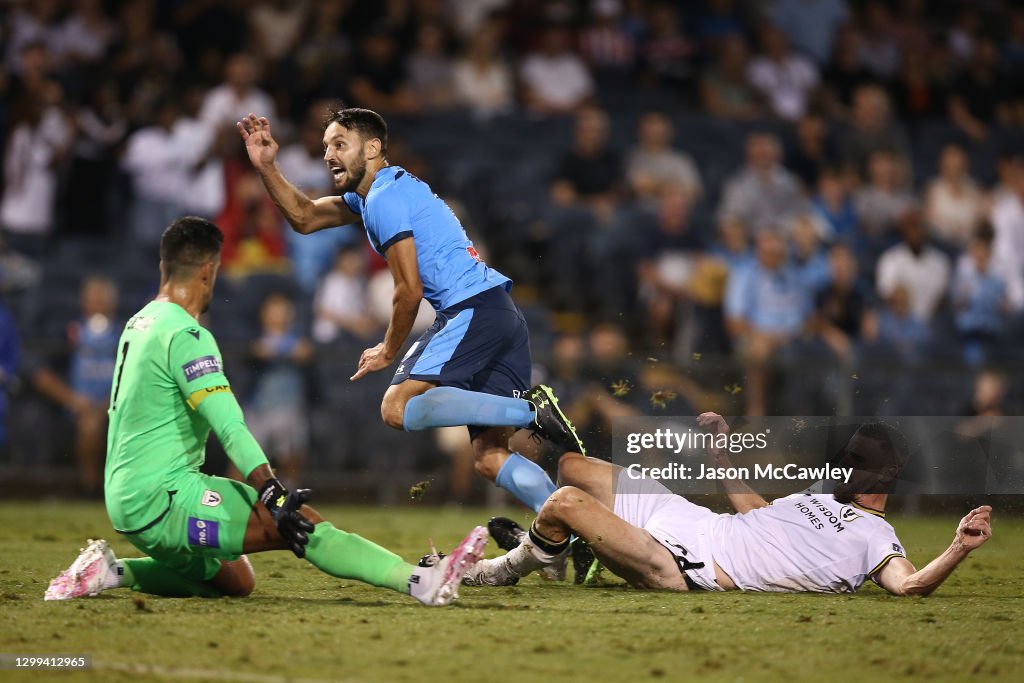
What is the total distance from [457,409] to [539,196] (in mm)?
7348

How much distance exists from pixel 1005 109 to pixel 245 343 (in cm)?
1036

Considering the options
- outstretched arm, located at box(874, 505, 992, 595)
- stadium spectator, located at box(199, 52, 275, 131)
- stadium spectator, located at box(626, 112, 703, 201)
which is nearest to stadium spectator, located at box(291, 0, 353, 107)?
stadium spectator, located at box(199, 52, 275, 131)

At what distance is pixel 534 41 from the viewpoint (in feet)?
52.2

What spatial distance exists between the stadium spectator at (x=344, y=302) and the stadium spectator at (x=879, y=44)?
7950mm

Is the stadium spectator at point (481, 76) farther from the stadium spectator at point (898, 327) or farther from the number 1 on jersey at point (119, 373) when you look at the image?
the number 1 on jersey at point (119, 373)

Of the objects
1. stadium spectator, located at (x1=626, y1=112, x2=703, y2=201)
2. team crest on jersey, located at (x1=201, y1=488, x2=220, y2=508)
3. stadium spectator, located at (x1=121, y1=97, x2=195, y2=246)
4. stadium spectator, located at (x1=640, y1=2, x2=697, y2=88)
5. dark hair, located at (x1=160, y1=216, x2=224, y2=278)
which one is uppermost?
stadium spectator, located at (x1=640, y1=2, x2=697, y2=88)

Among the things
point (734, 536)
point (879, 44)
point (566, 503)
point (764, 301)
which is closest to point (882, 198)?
point (764, 301)

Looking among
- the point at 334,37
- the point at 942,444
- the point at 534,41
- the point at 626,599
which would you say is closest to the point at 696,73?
the point at 534,41

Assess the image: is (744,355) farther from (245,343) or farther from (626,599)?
(626,599)

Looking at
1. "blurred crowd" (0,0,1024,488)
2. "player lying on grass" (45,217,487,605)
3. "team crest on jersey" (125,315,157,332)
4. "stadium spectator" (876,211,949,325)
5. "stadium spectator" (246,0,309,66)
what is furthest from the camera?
"stadium spectator" (246,0,309,66)

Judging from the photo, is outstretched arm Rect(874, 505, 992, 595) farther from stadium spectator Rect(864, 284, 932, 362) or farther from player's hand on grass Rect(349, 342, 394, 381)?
stadium spectator Rect(864, 284, 932, 362)

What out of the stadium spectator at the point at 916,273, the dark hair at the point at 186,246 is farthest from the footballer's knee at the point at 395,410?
the stadium spectator at the point at 916,273

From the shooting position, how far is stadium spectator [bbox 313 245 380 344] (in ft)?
41.4

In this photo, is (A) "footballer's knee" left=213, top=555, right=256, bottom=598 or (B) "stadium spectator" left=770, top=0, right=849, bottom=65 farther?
(B) "stadium spectator" left=770, top=0, right=849, bottom=65
